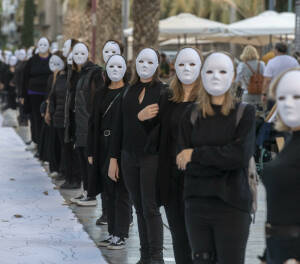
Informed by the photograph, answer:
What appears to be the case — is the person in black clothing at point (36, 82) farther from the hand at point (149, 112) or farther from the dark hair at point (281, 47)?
the hand at point (149, 112)

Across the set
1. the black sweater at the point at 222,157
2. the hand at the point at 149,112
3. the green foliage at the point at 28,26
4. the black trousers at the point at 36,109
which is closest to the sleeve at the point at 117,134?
the hand at the point at 149,112

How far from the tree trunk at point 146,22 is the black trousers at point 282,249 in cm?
1460

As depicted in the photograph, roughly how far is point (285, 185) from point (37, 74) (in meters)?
11.4

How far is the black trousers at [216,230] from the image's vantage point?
497cm

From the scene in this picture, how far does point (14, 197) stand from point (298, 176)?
7.83 m

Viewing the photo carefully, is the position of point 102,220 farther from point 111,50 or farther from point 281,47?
point 281,47

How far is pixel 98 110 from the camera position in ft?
27.9

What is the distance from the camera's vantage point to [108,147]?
8.41 metres

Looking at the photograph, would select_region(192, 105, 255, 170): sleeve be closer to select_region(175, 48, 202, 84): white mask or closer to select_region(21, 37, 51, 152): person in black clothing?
select_region(175, 48, 202, 84): white mask

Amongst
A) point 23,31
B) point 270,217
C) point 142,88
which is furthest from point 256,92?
point 23,31

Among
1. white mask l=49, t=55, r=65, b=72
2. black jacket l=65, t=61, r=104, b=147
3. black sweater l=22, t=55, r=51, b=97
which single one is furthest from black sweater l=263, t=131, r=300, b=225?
Answer: black sweater l=22, t=55, r=51, b=97

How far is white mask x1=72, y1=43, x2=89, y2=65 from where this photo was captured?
1065 centimetres

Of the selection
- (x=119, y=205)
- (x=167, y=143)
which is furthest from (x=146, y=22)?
(x=167, y=143)

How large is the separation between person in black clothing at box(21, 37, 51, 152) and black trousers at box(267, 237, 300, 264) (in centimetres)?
1111
